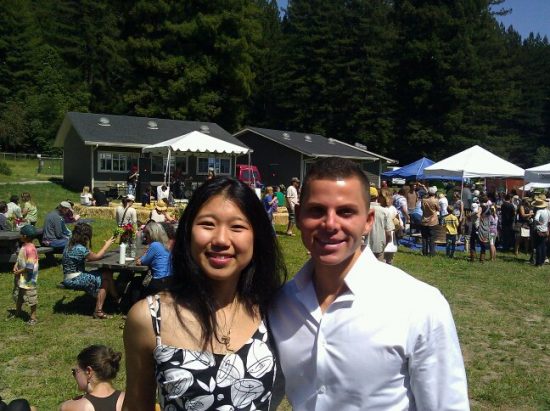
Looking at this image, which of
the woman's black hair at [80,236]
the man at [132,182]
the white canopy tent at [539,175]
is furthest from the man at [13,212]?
the white canopy tent at [539,175]

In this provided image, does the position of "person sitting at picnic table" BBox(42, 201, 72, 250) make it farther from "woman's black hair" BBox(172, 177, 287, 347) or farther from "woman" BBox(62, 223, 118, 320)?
"woman's black hair" BBox(172, 177, 287, 347)

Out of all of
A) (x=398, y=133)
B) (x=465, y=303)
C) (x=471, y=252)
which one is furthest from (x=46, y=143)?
(x=465, y=303)

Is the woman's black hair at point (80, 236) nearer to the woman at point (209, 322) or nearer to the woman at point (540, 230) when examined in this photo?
the woman at point (209, 322)

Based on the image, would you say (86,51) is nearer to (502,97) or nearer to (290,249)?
(502,97)

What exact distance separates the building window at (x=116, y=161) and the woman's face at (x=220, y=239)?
27625 mm

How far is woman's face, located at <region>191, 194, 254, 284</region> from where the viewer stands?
193cm

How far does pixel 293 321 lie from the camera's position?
6.35ft

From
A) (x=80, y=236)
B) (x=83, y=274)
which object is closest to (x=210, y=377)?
(x=83, y=274)

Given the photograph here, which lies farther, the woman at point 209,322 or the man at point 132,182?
the man at point 132,182

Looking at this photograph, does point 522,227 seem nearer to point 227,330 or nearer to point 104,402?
point 104,402

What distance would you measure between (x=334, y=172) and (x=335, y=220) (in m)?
0.16

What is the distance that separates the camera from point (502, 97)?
51.5m

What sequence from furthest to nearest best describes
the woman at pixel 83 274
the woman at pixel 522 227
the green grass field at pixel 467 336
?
the woman at pixel 522 227
the woman at pixel 83 274
the green grass field at pixel 467 336

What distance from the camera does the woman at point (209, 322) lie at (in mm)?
1839
